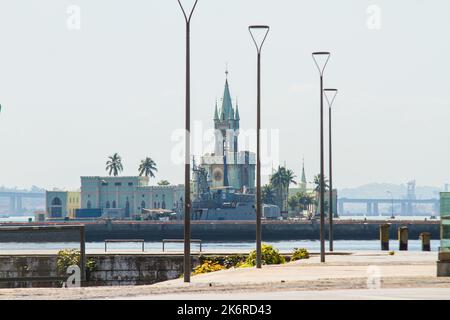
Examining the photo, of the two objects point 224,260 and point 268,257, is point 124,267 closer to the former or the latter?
point 224,260

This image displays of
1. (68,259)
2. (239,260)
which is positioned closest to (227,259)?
(239,260)

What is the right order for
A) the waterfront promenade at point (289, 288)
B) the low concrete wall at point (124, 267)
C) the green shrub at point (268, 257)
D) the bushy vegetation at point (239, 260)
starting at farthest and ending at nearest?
the low concrete wall at point (124, 267) < the green shrub at point (268, 257) < the bushy vegetation at point (239, 260) < the waterfront promenade at point (289, 288)

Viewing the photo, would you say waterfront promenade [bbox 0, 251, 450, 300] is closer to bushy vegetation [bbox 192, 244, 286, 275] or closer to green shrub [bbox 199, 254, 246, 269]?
bushy vegetation [bbox 192, 244, 286, 275]

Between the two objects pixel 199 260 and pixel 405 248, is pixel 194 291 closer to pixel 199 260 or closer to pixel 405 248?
pixel 199 260

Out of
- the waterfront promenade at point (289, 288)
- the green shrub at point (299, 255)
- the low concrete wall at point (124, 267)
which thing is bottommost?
the low concrete wall at point (124, 267)

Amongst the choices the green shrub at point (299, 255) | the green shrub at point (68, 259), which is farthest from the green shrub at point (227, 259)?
the green shrub at point (68, 259)

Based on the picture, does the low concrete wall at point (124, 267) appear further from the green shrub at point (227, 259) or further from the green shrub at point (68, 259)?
the green shrub at point (68, 259)

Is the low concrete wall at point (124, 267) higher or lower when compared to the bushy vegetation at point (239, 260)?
lower

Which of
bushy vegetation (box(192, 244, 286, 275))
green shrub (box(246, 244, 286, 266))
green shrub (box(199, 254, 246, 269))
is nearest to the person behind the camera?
bushy vegetation (box(192, 244, 286, 275))

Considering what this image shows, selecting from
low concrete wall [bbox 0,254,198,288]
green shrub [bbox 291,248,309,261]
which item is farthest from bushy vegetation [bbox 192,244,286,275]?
green shrub [bbox 291,248,309,261]

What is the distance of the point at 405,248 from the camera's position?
74.1m
